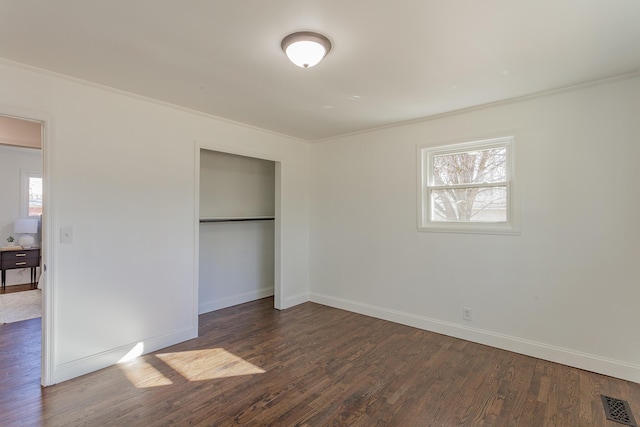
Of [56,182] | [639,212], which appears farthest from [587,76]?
[56,182]

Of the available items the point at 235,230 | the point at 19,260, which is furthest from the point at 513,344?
the point at 19,260

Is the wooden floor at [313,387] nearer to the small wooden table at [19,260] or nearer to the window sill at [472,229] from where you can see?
the window sill at [472,229]

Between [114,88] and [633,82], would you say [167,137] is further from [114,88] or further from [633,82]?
[633,82]

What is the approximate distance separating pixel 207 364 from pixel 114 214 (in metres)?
1.64

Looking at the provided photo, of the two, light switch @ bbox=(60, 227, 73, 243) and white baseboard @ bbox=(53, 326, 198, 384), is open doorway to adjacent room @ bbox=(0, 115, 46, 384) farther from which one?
light switch @ bbox=(60, 227, 73, 243)

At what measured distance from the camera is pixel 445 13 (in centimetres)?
180

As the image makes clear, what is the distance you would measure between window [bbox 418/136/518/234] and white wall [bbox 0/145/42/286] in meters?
7.10

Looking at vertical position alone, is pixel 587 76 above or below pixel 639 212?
above

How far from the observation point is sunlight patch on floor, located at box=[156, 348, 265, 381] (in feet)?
8.91

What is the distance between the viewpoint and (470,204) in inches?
140

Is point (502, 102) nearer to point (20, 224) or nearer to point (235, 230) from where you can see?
point (235, 230)

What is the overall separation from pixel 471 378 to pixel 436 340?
0.79m

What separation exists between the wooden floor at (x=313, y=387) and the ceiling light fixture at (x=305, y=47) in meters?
2.45

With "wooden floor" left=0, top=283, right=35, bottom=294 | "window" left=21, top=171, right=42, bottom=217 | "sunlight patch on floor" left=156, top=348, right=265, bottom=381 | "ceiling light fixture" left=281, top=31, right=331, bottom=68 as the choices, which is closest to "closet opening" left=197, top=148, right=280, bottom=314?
"sunlight patch on floor" left=156, top=348, right=265, bottom=381
